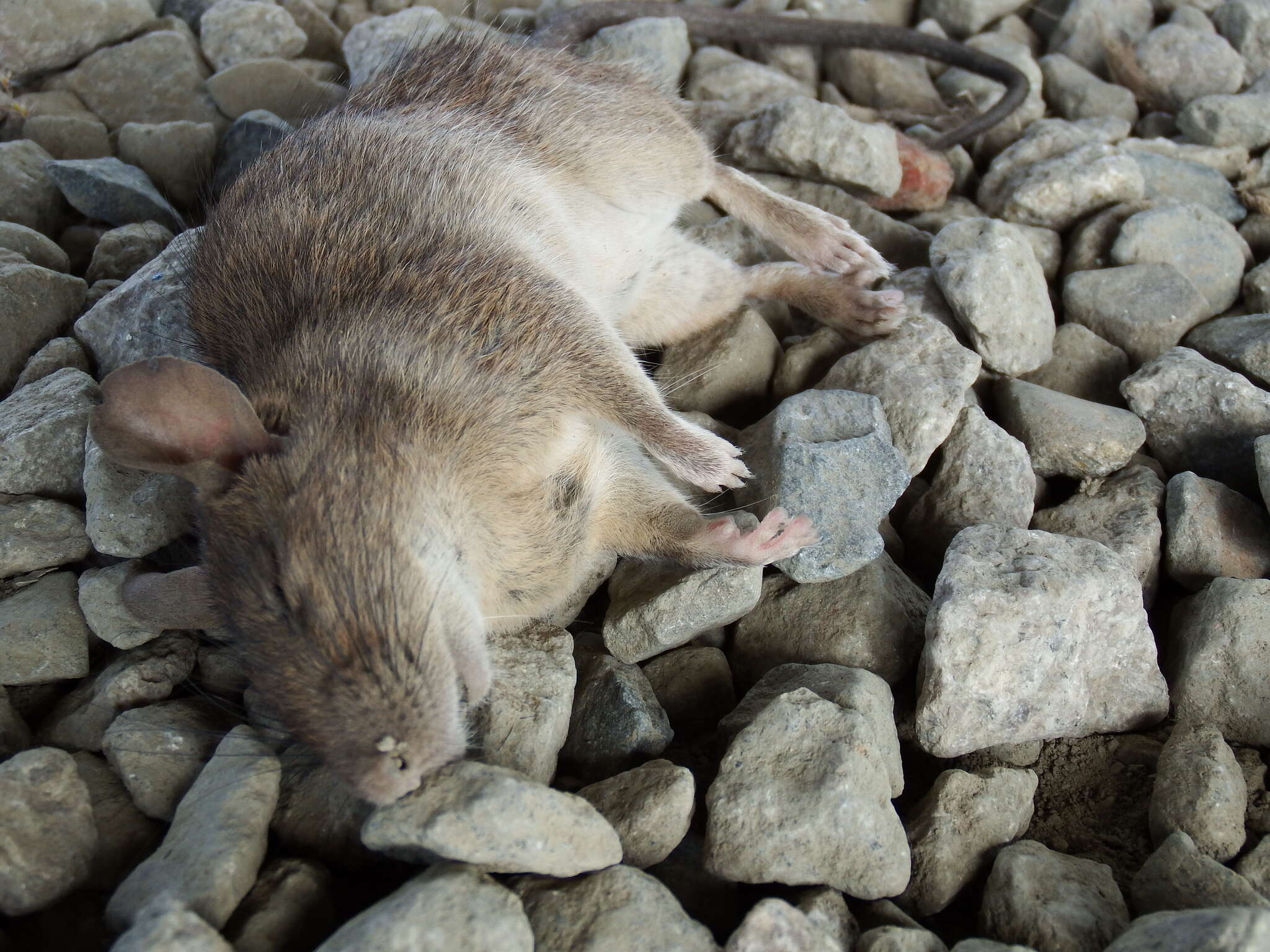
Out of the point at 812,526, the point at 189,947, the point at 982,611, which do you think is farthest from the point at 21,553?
the point at 982,611

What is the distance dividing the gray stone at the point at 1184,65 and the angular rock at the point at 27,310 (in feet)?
17.1

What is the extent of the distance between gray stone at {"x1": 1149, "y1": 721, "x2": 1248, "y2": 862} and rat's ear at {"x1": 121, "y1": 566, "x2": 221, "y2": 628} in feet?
8.03

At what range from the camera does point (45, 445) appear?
116 inches

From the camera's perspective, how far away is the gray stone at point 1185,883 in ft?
6.55

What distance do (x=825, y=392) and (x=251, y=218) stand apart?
211 cm

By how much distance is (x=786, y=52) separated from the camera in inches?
205

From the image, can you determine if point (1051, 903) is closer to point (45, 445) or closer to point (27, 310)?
point (45, 445)

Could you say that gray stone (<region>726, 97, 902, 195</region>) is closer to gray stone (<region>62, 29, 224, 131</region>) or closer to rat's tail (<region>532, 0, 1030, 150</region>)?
rat's tail (<region>532, 0, 1030, 150</region>)

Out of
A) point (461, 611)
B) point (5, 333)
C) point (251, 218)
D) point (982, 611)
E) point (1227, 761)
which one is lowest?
point (1227, 761)

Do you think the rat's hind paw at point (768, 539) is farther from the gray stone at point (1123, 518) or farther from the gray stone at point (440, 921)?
the gray stone at point (440, 921)

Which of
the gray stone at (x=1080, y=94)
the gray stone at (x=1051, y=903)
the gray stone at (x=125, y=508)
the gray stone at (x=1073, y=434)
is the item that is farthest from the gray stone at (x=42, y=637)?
the gray stone at (x=1080, y=94)

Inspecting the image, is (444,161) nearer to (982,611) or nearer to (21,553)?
(21,553)

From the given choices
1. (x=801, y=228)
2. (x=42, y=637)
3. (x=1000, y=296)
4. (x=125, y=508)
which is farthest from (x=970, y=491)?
(x=42, y=637)

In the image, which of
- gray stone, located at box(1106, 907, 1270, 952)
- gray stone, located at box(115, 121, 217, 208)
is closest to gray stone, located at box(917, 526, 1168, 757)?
gray stone, located at box(1106, 907, 1270, 952)
